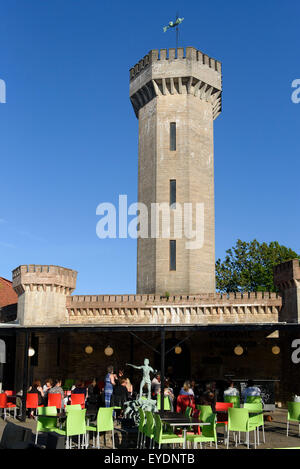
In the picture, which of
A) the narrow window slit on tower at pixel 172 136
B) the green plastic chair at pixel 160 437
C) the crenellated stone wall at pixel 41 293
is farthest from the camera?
the narrow window slit on tower at pixel 172 136

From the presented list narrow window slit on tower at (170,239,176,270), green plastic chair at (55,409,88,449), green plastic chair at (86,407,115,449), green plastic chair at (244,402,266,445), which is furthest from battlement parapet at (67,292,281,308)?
green plastic chair at (55,409,88,449)

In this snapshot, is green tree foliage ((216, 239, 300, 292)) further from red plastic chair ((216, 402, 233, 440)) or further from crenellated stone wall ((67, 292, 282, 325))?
red plastic chair ((216, 402, 233, 440))

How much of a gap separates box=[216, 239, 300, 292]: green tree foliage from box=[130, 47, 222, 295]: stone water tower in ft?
41.7

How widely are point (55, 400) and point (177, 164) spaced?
17.0 metres

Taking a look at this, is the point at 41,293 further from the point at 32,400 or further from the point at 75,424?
the point at 75,424

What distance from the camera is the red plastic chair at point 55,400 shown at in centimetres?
1329

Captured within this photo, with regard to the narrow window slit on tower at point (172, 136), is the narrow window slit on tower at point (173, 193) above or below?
below

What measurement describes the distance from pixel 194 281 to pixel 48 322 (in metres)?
8.02

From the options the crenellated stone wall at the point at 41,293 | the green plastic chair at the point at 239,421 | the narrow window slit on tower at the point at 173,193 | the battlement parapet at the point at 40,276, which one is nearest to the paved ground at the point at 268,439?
the green plastic chair at the point at 239,421

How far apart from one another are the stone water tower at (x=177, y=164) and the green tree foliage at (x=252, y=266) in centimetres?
1271

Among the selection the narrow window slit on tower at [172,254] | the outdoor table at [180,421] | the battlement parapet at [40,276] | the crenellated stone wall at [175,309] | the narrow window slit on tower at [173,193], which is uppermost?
the narrow window slit on tower at [173,193]

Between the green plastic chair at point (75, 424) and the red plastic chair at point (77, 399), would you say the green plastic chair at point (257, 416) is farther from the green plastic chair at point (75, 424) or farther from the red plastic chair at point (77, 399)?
the red plastic chair at point (77, 399)

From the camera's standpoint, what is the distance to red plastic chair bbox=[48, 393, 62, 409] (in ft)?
43.6
